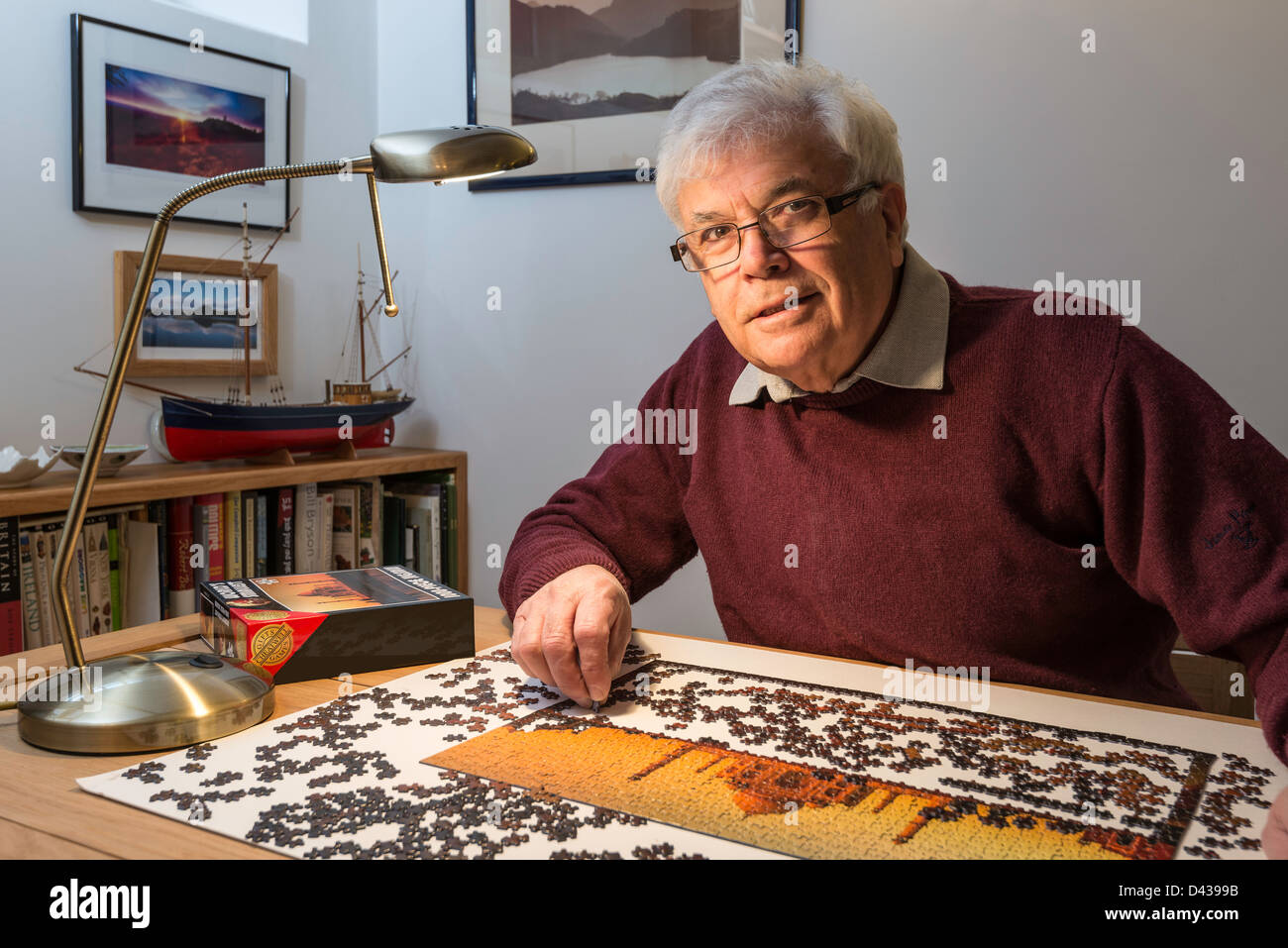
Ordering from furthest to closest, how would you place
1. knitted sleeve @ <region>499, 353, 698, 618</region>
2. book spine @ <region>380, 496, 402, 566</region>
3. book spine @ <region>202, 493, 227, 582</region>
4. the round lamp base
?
book spine @ <region>380, 496, 402, 566</region> → book spine @ <region>202, 493, 227, 582</region> → knitted sleeve @ <region>499, 353, 698, 618</region> → the round lamp base

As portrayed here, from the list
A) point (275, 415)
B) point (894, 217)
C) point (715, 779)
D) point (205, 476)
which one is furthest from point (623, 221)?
point (715, 779)

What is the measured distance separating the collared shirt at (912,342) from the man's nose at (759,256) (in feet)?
0.70

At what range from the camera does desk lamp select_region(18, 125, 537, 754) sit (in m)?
1.12

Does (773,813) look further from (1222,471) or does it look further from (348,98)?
(348,98)

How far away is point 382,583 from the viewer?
163cm

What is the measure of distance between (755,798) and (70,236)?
9.03 feet

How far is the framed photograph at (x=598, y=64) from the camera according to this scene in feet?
9.98

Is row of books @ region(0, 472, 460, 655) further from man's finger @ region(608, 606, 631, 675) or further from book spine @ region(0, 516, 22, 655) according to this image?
man's finger @ region(608, 606, 631, 675)

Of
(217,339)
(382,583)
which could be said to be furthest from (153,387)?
(382,583)

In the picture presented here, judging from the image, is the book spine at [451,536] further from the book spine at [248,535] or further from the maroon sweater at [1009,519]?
the maroon sweater at [1009,519]

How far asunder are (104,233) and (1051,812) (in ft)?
9.80

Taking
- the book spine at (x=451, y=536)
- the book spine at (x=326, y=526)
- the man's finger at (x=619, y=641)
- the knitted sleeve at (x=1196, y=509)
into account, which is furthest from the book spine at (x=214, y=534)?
the knitted sleeve at (x=1196, y=509)

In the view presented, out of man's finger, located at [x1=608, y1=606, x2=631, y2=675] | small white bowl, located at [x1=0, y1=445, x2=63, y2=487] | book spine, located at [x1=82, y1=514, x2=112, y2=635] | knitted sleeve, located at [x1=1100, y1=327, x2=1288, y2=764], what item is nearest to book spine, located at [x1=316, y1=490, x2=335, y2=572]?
book spine, located at [x1=82, y1=514, x2=112, y2=635]

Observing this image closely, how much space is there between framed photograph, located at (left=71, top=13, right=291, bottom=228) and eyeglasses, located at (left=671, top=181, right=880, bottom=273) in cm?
218
